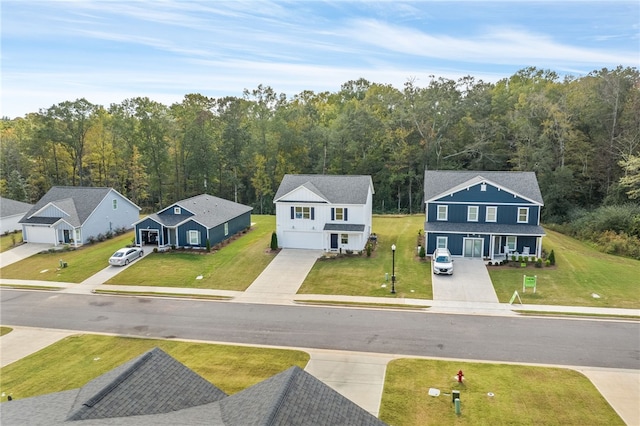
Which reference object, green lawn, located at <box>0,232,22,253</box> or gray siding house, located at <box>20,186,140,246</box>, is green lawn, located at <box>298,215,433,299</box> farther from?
green lawn, located at <box>0,232,22,253</box>

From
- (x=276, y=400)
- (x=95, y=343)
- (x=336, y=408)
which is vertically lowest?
(x=95, y=343)

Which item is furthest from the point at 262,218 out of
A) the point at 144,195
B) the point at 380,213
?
the point at 144,195

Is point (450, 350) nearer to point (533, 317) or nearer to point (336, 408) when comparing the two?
point (533, 317)

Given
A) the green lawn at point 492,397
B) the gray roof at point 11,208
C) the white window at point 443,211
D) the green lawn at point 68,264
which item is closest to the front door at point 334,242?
the white window at point 443,211

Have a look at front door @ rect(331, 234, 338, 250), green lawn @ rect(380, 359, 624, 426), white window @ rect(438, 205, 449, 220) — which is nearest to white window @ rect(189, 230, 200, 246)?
front door @ rect(331, 234, 338, 250)

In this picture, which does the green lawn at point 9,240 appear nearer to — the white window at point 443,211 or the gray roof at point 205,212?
the gray roof at point 205,212
